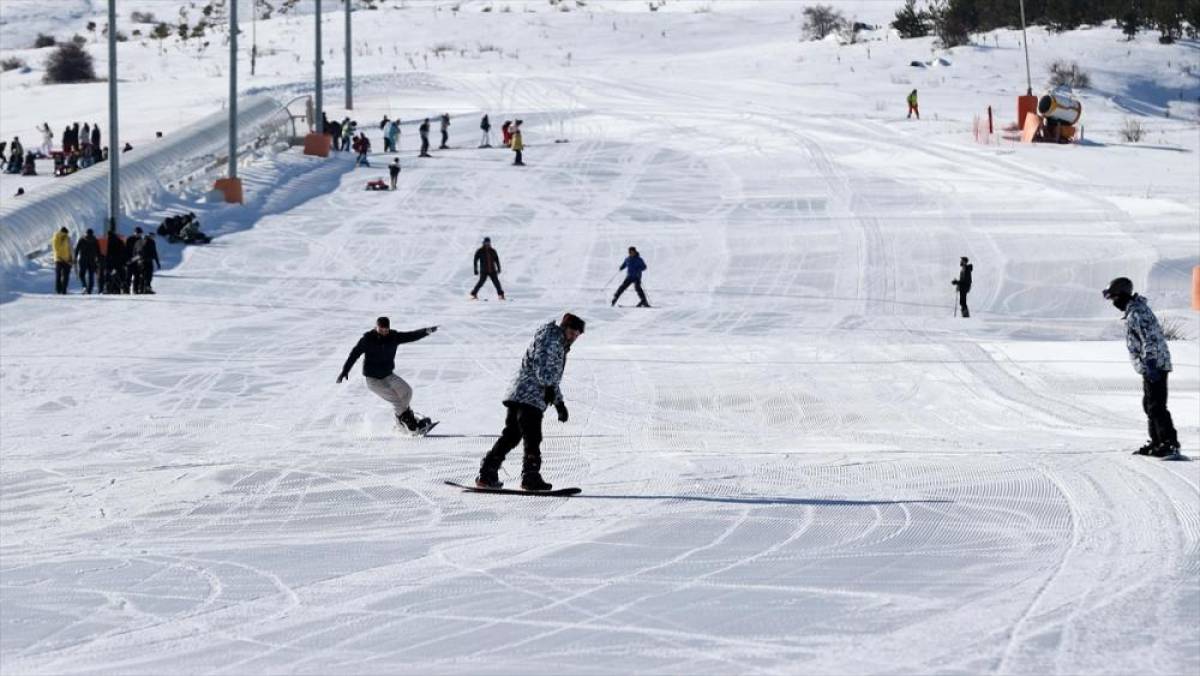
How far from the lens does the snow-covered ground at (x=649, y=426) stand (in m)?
8.23

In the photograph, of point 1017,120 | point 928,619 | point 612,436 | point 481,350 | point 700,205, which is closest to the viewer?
point 928,619

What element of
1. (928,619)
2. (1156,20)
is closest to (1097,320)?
(928,619)

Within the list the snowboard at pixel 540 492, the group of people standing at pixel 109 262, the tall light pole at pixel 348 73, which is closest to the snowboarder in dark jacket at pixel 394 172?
the group of people standing at pixel 109 262

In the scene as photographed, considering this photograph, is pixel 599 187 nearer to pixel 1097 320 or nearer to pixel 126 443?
pixel 1097 320

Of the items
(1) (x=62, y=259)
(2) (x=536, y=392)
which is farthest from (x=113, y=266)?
(2) (x=536, y=392)

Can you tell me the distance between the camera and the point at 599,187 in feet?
138

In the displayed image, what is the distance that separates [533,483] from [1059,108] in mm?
37238

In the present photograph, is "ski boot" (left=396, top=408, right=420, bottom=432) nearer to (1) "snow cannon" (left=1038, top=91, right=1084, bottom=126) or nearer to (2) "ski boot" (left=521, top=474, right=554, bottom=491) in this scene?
(2) "ski boot" (left=521, top=474, right=554, bottom=491)

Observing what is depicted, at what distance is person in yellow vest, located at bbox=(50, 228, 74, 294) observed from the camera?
2898 centimetres

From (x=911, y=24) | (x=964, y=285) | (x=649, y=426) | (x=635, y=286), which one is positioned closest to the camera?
(x=649, y=426)

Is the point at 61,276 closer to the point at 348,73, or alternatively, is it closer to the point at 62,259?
the point at 62,259

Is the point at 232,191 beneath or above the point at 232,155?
beneath

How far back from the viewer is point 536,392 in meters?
11.6

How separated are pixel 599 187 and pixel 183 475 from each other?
1141 inches
